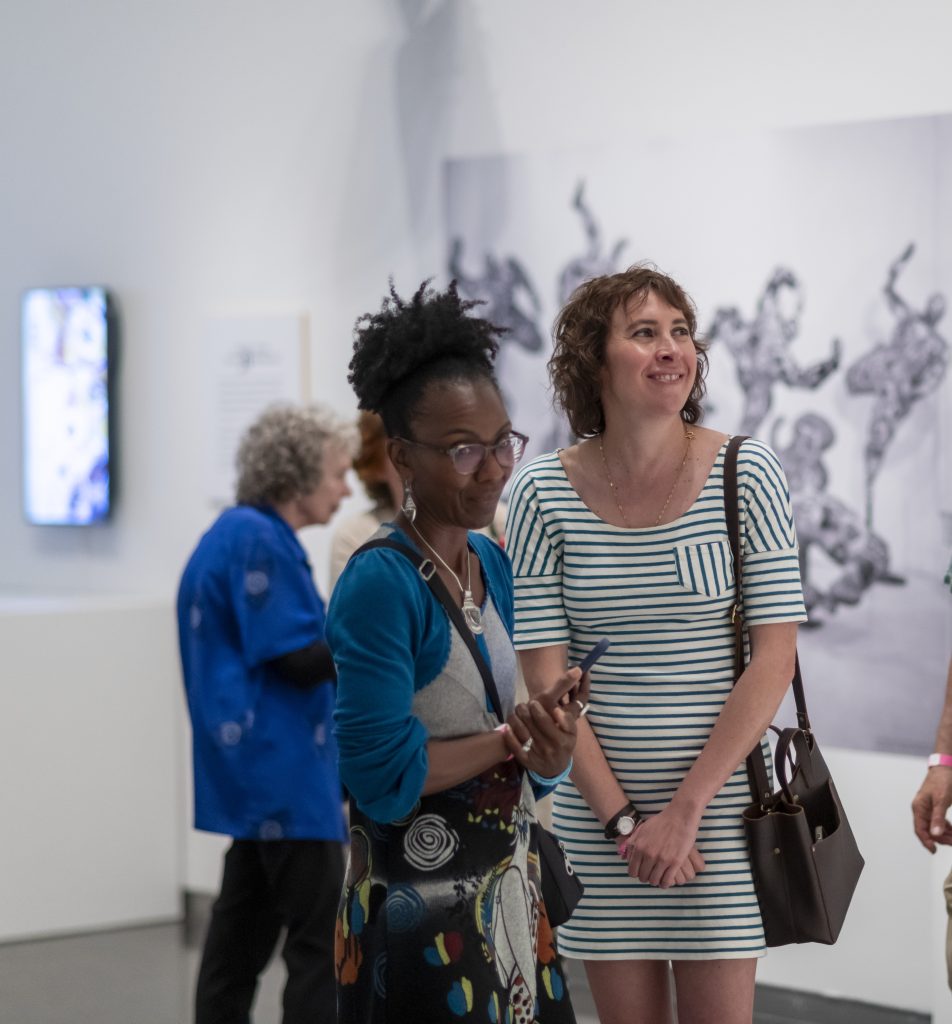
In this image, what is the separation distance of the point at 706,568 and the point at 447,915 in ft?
2.32

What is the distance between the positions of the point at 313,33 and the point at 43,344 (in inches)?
75.7

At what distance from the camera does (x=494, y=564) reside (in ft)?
7.04

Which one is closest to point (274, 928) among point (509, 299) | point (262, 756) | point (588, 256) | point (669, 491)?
point (262, 756)

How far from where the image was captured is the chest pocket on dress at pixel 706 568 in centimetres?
227

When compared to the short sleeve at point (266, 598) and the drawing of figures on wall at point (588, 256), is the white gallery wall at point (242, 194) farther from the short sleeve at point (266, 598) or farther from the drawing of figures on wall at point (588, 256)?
the short sleeve at point (266, 598)

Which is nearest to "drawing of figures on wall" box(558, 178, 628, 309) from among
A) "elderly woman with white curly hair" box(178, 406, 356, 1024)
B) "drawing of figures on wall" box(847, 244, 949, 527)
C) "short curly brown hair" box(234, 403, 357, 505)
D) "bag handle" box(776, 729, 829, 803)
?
"drawing of figures on wall" box(847, 244, 949, 527)

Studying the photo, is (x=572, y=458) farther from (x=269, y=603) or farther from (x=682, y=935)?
(x=269, y=603)

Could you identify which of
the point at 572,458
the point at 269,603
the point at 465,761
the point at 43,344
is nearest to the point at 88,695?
the point at 43,344

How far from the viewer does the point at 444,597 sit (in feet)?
6.38

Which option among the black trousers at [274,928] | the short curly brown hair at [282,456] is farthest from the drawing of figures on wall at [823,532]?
the black trousers at [274,928]

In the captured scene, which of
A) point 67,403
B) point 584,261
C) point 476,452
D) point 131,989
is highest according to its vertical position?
point 584,261

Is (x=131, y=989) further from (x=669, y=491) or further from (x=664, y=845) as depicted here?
(x=669, y=491)

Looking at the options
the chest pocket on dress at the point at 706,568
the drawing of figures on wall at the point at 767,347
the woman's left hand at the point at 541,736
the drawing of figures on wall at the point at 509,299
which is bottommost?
the woman's left hand at the point at 541,736

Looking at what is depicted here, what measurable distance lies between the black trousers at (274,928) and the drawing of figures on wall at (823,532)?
163cm
